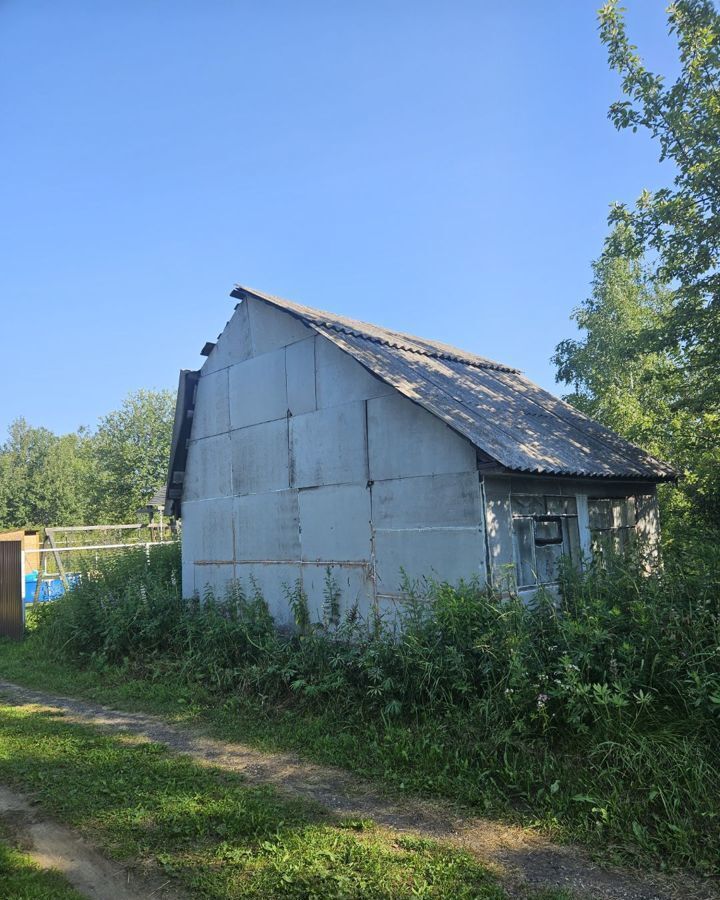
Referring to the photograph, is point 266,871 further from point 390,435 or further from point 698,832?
point 390,435

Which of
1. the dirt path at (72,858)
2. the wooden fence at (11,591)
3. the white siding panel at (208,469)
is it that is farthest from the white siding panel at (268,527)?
the wooden fence at (11,591)

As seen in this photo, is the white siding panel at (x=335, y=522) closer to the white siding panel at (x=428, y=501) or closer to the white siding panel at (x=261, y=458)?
the white siding panel at (x=428, y=501)

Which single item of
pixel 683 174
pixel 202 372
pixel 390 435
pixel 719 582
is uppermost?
pixel 683 174

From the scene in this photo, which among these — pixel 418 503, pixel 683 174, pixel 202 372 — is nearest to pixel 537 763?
pixel 418 503

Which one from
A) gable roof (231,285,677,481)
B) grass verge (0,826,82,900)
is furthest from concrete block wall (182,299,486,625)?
grass verge (0,826,82,900)

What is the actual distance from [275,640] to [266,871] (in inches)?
173

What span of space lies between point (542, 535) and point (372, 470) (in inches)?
99.6

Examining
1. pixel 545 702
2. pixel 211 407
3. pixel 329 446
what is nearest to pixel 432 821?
pixel 545 702

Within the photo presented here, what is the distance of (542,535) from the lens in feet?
27.5

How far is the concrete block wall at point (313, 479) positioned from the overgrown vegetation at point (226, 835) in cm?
360

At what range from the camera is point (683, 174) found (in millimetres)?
9141

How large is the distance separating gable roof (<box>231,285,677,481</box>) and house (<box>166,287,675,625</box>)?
0.04 metres

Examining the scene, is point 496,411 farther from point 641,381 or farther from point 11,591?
point 11,591

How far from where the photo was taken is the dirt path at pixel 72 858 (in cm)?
363
